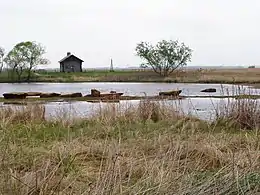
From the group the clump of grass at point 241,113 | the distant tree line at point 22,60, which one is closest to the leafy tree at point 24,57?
the distant tree line at point 22,60

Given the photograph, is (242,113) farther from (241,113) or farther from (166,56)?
(166,56)

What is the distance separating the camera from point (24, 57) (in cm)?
7631

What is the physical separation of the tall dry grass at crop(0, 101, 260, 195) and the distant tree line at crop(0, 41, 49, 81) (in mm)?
67976

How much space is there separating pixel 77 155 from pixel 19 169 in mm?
1216

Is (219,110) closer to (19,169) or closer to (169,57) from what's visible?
(19,169)

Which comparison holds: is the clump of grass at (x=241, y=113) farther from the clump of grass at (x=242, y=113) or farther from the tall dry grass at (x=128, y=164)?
the tall dry grass at (x=128, y=164)

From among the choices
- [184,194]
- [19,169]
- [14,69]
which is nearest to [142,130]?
[19,169]

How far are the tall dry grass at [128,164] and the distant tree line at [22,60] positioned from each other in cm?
6798

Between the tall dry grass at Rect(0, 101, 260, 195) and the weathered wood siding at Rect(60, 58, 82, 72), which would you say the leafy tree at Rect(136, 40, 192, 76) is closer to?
the weathered wood siding at Rect(60, 58, 82, 72)

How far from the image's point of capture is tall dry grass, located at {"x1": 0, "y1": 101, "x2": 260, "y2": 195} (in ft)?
13.2

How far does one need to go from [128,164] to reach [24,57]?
243ft

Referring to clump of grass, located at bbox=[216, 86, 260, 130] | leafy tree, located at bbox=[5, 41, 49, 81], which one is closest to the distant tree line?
leafy tree, located at bbox=[5, 41, 49, 81]

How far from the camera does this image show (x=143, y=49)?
75.2 meters

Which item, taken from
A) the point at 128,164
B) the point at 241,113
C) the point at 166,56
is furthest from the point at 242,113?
the point at 166,56
